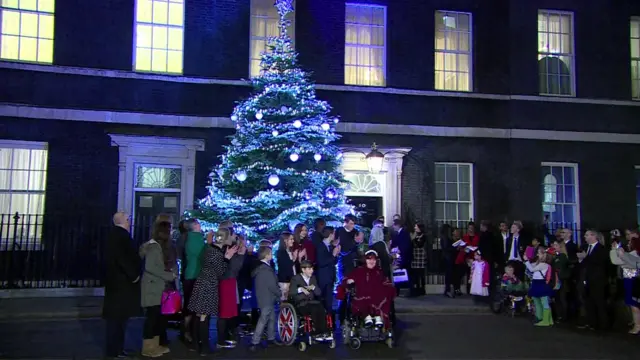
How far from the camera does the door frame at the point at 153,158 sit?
1692cm

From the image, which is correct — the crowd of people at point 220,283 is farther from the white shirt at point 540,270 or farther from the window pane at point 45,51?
the window pane at point 45,51

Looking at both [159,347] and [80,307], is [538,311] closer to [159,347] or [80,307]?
[159,347]

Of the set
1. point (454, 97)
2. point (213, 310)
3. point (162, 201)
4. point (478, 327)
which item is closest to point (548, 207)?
point (454, 97)

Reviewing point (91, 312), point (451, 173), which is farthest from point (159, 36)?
point (451, 173)

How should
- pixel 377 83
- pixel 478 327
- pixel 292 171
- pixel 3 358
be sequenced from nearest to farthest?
pixel 3 358 → pixel 478 327 → pixel 292 171 → pixel 377 83

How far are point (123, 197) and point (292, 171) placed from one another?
512 centimetres

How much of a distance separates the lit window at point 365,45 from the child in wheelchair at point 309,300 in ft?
32.3

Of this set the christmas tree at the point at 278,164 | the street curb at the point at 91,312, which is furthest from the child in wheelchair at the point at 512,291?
the christmas tree at the point at 278,164

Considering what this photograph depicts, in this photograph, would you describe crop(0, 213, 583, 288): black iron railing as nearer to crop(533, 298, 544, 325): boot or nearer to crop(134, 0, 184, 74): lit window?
crop(134, 0, 184, 74): lit window

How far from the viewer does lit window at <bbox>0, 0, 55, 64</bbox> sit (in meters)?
16.8

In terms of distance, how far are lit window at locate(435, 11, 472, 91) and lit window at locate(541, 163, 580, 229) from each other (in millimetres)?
3651

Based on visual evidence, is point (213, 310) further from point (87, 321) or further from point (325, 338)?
point (87, 321)

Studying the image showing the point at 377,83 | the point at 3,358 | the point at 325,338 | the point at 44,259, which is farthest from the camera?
the point at 377,83

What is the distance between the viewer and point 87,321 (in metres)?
12.4
